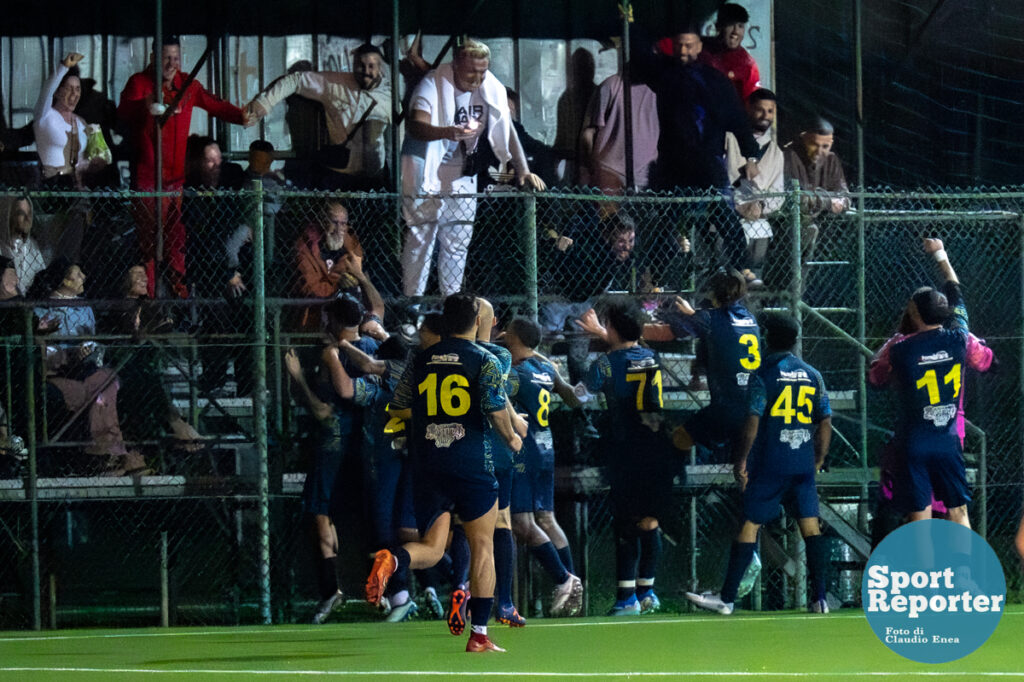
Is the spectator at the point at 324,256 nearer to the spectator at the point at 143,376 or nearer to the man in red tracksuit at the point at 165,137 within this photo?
the man in red tracksuit at the point at 165,137

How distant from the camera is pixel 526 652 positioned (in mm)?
9992

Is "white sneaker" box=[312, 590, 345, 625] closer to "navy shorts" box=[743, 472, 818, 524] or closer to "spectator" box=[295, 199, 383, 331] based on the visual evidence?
"spectator" box=[295, 199, 383, 331]

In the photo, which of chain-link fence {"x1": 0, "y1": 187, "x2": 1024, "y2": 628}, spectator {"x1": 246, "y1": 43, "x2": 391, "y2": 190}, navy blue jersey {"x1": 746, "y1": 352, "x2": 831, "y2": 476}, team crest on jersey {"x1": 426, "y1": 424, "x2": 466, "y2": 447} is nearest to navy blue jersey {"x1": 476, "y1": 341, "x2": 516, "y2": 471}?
team crest on jersey {"x1": 426, "y1": 424, "x2": 466, "y2": 447}

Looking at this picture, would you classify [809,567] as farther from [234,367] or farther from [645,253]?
[234,367]

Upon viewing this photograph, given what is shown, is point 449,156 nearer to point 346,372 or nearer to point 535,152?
point 535,152

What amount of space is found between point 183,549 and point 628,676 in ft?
18.9

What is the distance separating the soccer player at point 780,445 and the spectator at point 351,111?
4384mm

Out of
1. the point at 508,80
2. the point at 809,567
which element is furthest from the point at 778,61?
the point at 809,567

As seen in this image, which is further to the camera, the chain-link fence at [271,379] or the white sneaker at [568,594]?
the chain-link fence at [271,379]

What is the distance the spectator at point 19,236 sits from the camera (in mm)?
13438

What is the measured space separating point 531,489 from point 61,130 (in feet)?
17.1

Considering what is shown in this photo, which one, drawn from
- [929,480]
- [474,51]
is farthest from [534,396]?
[474,51]

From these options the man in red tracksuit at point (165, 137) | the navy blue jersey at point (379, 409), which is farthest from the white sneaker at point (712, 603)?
the man in red tracksuit at point (165, 137)

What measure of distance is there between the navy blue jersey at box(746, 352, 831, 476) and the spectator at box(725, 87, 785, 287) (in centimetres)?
130
